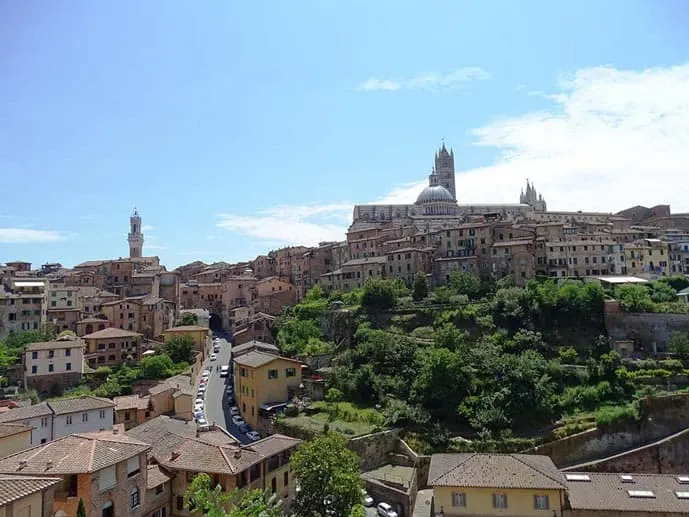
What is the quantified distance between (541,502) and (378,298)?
87.0 ft

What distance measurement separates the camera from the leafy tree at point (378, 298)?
4675 cm

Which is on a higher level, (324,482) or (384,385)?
(384,385)

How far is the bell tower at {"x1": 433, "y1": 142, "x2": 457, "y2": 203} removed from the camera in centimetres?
11414

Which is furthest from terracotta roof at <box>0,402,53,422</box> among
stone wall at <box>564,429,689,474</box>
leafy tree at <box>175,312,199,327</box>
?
stone wall at <box>564,429,689,474</box>

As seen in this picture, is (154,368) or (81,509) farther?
(154,368)

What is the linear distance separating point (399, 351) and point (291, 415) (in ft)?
29.9

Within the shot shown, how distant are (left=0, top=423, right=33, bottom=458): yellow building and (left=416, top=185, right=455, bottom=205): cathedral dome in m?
80.1

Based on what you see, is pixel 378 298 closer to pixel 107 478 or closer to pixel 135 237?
→ pixel 107 478

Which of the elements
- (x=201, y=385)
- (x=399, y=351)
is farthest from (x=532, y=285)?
(x=201, y=385)

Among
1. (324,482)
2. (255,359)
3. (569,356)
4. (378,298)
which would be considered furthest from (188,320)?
(324,482)

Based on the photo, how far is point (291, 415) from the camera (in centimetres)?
3419

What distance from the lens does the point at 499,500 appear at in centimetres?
2183

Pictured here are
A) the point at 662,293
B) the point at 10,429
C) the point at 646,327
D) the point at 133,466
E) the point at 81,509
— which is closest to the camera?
the point at 81,509

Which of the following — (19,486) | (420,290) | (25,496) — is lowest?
(25,496)
